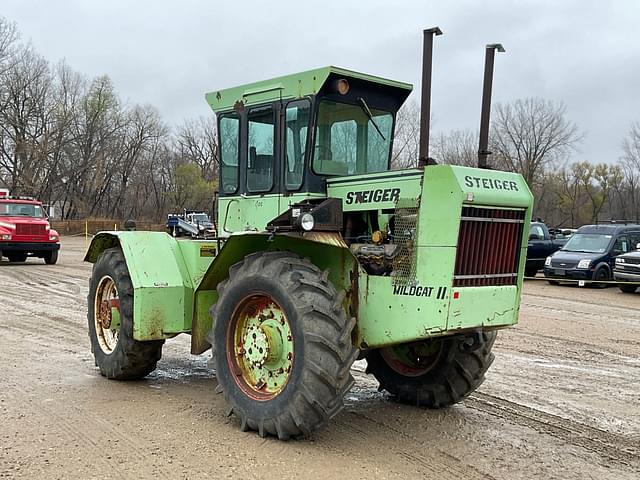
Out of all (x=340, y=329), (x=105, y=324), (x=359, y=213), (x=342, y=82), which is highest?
(x=342, y=82)

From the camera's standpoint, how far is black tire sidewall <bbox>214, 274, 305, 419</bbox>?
498cm

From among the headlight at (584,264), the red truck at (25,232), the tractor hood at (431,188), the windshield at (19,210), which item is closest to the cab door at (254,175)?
the tractor hood at (431,188)

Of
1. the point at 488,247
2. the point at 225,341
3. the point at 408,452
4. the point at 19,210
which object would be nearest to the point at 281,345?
the point at 225,341

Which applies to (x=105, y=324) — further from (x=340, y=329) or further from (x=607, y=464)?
(x=607, y=464)

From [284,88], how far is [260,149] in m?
0.63

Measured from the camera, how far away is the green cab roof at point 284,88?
18.8 ft

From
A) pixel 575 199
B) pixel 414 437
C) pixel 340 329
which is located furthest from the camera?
pixel 575 199

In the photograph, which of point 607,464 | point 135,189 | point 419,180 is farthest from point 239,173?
point 135,189

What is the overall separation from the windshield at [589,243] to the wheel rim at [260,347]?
57.3ft

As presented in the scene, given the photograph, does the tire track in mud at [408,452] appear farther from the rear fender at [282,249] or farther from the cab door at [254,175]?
the cab door at [254,175]

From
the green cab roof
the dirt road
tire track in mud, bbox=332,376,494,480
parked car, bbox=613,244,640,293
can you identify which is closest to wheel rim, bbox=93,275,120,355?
the dirt road

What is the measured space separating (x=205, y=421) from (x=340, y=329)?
5.35 feet

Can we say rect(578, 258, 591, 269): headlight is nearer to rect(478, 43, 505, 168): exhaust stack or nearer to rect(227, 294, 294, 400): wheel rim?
rect(478, 43, 505, 168): exhaust stack

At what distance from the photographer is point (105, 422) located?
18.6 ft
